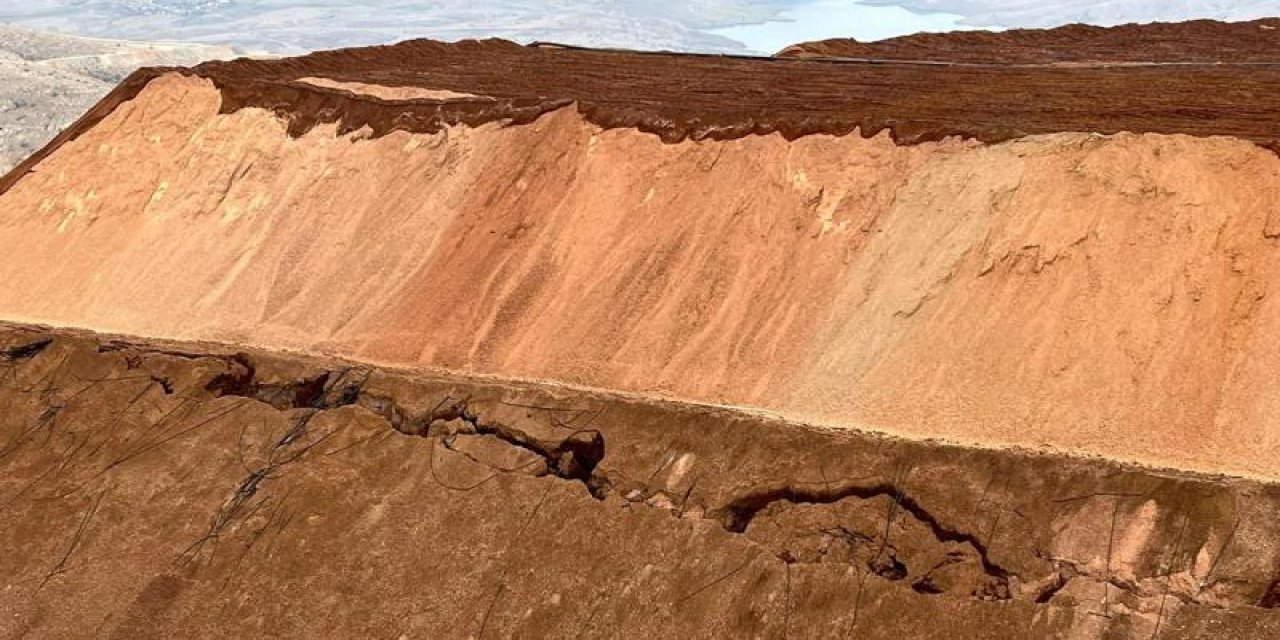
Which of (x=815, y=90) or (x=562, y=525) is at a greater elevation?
(x=815, y=90)

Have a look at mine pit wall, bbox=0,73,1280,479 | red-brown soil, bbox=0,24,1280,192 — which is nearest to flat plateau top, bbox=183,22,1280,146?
red-brown soil, bbox=0,24,1280,192

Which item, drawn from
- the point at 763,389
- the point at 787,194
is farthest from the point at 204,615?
the point at 787,194

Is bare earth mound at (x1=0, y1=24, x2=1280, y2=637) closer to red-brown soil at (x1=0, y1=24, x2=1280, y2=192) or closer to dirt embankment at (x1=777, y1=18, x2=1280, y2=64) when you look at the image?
red-brown soil at (x1=0, y1=24, x2=1280, y2=192)

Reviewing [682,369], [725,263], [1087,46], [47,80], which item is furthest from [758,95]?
[47,80]

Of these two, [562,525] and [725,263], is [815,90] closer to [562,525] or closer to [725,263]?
[725,263]

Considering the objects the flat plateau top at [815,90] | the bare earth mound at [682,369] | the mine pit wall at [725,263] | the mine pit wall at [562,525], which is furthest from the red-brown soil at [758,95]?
the mine pit wall at [562,525]

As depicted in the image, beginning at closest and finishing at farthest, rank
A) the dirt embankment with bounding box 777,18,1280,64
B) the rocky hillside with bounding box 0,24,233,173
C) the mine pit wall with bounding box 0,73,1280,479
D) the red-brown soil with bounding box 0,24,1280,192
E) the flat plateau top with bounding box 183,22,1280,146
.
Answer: the mine pit wall with bounding box 0,73,1280,479
the flat plateau top with bounding box 183,22,1280,146
the red-brown soil with bounding box 0,24,1280,192
the dirt embankment with bounding box 777,18,1280,64
the rocky hillside with bounding box 0,24,233,173
